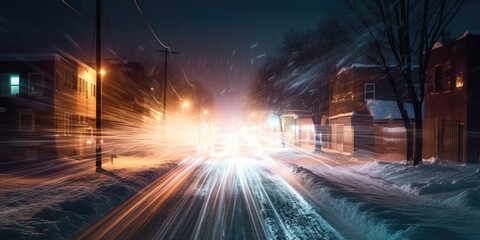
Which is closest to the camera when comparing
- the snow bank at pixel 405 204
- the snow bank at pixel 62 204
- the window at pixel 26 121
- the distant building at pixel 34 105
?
the snow bank at pixel 405 204

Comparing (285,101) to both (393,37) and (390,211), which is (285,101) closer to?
(393,37)

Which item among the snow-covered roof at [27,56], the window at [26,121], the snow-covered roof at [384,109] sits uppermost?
the snow-covered roof at [27,56]

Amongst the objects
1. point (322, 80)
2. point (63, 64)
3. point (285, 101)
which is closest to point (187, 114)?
point (285, 101)

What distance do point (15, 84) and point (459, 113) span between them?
28.1 m

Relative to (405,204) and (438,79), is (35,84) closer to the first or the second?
(438,79)

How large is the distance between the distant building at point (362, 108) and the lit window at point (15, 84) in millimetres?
24841

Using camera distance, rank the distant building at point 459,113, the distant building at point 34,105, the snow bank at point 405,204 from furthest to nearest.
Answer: the distant building at point 34,105 < the distant building at point 459,113 < the snow bank at point 405,204

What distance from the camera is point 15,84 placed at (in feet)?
110

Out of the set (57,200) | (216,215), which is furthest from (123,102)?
(216,215)

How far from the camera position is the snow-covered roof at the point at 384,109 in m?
34.5

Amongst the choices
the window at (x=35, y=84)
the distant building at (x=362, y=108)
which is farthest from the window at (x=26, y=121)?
the distant building at (x=362, y=108)

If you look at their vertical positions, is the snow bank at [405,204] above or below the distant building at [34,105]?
below

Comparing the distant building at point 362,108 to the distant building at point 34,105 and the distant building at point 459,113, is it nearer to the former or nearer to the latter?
the distant building at point 459,113

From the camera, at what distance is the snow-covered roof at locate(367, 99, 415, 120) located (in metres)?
34.5
